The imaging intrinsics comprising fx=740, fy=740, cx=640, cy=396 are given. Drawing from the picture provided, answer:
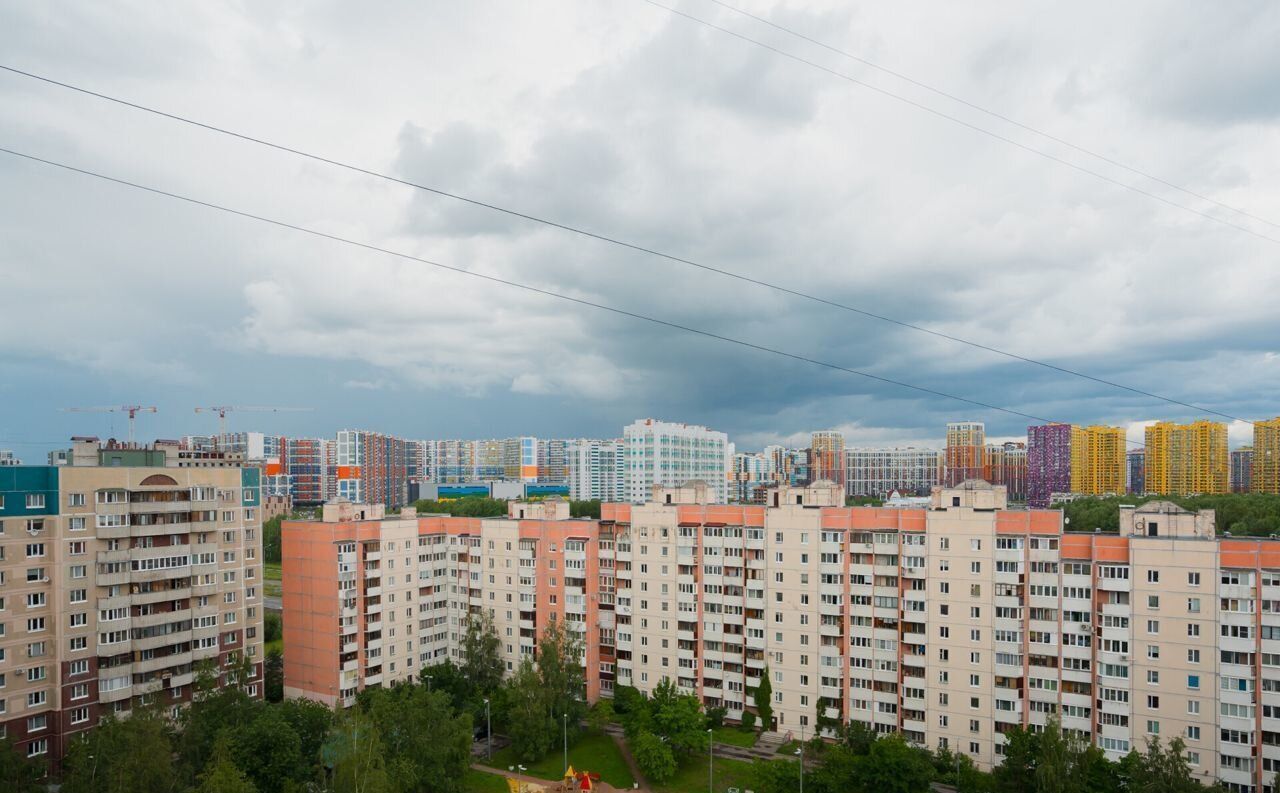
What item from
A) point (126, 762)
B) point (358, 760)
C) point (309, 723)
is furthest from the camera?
point (309, 723)

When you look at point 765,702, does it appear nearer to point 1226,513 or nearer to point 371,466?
point 1226,513

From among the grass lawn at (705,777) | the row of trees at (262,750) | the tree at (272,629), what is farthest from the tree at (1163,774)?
the tree at (272,629)

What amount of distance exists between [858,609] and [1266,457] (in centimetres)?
8032

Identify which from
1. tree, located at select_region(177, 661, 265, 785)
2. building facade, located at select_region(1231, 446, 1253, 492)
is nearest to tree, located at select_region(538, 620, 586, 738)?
tree, located at select_region(177, 661, 265, 785)

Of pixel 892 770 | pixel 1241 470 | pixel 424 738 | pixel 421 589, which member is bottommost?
pixel 892 770

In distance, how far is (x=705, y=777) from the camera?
116 feet

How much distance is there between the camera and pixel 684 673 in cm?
4266

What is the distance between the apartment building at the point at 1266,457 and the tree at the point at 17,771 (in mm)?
109396

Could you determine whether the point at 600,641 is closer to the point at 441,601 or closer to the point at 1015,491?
the point at 441,601

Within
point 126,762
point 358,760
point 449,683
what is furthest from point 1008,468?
point 126,762

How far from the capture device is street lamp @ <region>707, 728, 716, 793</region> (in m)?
34.5

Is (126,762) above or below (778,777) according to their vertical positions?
above

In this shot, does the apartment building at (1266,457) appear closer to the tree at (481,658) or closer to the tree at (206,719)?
the tree at (481,658)

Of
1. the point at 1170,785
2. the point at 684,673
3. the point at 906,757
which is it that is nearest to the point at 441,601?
→ the point at 684,673
